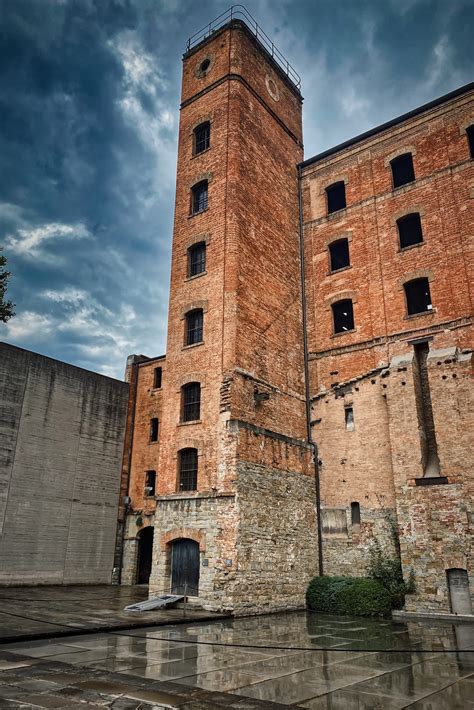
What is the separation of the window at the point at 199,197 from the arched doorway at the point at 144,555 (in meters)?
13.8

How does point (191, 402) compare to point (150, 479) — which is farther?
point (150, 479)

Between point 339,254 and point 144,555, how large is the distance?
15681 millimetres

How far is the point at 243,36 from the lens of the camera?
2183cm

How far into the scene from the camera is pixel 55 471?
21.1m

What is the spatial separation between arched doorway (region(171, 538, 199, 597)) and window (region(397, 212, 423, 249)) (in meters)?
13.3

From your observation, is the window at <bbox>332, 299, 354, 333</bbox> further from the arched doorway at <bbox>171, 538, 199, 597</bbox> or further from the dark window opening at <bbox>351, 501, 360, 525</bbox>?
the arched doorway at <bbox>171, 538, 199, 597</bbox>

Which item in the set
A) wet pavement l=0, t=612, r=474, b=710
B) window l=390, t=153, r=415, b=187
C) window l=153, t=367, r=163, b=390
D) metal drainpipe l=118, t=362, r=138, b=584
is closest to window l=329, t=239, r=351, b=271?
window l=390, t=153, r=415, b=187

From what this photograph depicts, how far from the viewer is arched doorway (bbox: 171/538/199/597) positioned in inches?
597

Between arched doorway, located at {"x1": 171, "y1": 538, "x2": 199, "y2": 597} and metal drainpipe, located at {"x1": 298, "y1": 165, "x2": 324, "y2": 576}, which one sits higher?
metal drainpipe, located at {"x1": 298, "y1": 165, "x2": 324, "y2": 576}

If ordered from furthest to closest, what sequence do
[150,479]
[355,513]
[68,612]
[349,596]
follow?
1. [150,479]
2. [355,513]
3. [349,596]
4. [68,612]

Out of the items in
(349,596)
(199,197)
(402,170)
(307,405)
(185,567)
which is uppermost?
(402,170)

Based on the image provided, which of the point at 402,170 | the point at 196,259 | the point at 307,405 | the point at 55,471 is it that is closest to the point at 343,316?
the point at 307,405

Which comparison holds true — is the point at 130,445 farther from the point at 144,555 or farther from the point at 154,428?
the point at 144,555

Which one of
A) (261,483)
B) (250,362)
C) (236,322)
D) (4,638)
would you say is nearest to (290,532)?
(261,483)
